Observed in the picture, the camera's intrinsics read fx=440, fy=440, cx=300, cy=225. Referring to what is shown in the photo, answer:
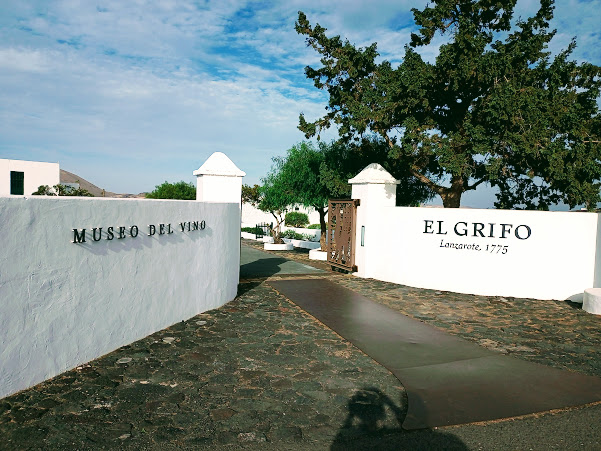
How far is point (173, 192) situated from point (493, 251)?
30.8 meters

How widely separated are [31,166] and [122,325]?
1743 inches

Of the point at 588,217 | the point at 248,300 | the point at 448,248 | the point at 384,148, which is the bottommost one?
the point at 248,300

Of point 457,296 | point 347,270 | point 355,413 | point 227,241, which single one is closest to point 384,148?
point 347,270

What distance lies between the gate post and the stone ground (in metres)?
5.52

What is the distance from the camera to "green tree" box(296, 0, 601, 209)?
422 inches

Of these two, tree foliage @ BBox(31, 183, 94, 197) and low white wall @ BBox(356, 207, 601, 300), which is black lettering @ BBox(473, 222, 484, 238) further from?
tree foliage @ BBox(31, 183, 94, 197)

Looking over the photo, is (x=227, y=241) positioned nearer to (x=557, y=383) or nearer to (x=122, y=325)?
(x=122, y=325)

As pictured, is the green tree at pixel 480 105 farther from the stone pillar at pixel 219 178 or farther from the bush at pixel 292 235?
the bush at pixel 292 235

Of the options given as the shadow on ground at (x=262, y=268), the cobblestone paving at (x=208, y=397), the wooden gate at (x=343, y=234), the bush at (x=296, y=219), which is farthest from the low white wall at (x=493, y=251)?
the bush at (x=296, y=219)

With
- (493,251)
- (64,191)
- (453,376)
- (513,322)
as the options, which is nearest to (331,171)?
(493,251)

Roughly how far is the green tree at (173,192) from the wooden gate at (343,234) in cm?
2281

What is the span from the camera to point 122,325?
249 inches

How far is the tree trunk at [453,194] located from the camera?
1414cm

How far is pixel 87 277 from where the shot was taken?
557 centimetres
